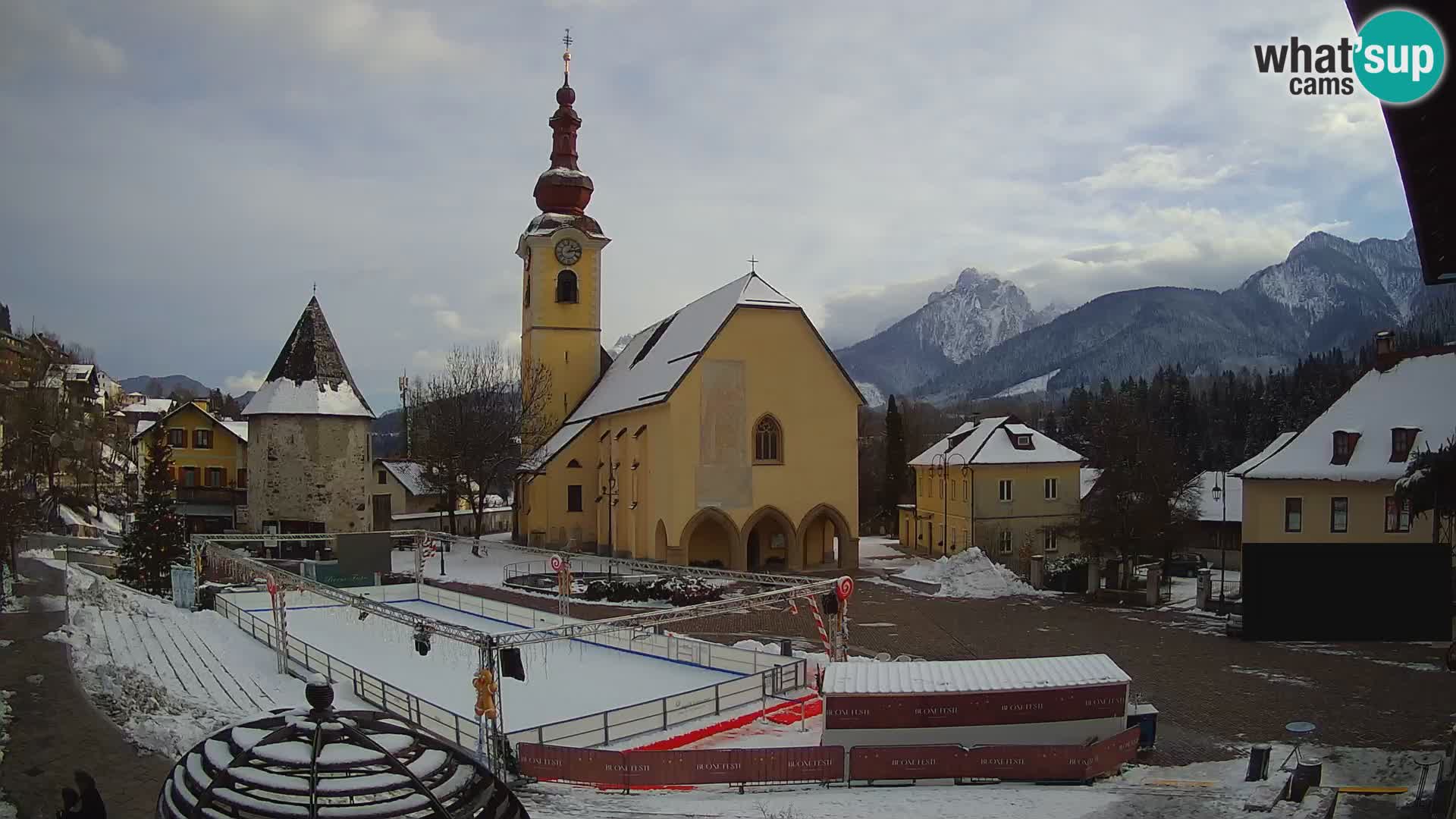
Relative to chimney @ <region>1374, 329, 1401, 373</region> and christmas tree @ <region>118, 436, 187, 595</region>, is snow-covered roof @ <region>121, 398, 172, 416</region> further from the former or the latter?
chimney @ <region>1374, 329, 1401, 373</region>

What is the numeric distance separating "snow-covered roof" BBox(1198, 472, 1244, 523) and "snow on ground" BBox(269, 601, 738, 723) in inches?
1355

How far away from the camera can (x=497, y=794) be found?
3.97 m

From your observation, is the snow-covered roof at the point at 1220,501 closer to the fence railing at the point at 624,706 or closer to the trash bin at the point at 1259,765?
the fence railing at the point at 624,706

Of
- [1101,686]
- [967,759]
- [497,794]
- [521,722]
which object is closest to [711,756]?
[967,759]

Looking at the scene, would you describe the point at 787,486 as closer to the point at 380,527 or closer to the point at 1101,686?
the point at 1101,686

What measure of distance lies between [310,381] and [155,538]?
44.4 ft

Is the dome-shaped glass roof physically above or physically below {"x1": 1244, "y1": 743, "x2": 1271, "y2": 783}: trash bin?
above

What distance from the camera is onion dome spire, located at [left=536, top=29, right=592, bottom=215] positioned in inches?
1993

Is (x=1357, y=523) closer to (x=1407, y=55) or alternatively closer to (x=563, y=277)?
(x=1407, y=55)

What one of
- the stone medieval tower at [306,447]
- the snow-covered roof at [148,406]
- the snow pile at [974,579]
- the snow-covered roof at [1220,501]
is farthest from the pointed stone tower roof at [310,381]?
the snow-covered roof at [1220,501]

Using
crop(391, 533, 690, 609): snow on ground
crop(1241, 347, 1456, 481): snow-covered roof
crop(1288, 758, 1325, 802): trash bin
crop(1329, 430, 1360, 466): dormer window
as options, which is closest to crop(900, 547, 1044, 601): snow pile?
crop(1241, 347, 1456, 481): snow-covered roof

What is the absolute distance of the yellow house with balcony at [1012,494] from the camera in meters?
44.3

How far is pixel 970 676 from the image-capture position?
1488cm

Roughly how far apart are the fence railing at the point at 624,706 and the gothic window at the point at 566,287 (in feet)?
85.2
